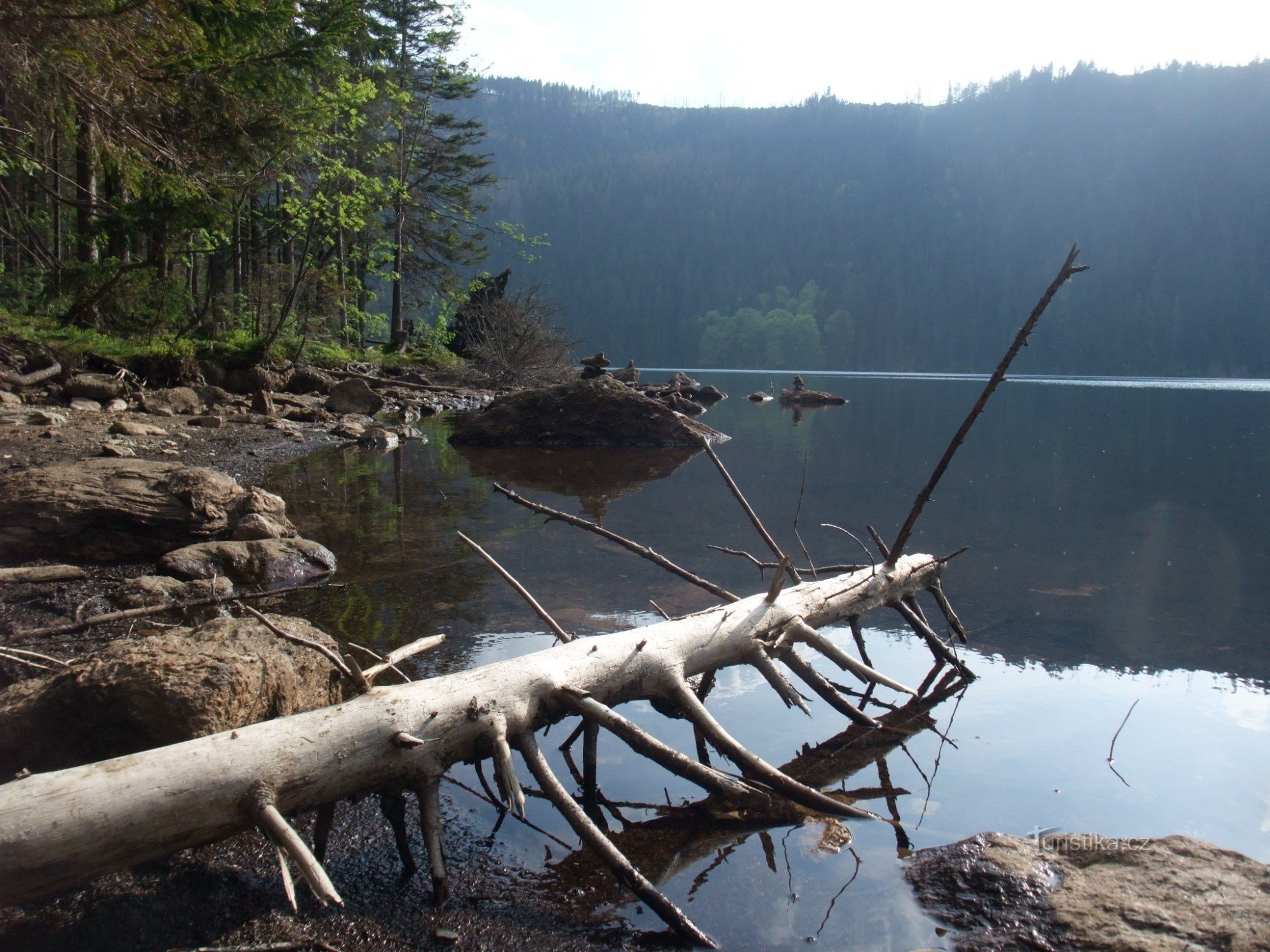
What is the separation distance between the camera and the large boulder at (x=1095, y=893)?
2.20m

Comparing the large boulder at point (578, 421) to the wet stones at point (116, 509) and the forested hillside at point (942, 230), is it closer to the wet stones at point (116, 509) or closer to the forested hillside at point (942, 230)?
the wet stones at point (116, 509)

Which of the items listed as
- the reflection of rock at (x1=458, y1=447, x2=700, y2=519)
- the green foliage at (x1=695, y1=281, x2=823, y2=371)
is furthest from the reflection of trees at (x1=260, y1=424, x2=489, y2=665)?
the green foliage at (x1=695, y1=281, x2=823, y2=371)

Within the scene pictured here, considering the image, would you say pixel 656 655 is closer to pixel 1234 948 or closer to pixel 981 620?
pixel 1234 948

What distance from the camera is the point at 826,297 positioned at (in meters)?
124

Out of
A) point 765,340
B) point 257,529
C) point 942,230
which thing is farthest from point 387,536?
point 942,230

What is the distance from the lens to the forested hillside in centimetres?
10631

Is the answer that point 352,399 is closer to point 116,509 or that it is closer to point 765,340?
point 116,509

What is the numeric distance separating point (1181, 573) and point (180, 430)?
11.7 m

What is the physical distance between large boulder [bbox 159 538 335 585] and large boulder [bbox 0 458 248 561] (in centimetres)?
35

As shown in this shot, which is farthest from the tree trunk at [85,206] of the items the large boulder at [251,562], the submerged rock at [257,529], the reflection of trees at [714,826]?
the reflection of trees at [714,826]

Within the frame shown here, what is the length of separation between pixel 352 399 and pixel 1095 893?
16994 millimetres

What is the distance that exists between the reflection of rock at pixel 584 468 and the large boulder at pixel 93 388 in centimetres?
520

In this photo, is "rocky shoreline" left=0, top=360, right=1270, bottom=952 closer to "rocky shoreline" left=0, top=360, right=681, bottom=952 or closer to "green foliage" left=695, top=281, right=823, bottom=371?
"rocky shoreline" left=0, top=360, right=681, bottom=952

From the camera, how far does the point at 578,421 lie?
48.6 ft
